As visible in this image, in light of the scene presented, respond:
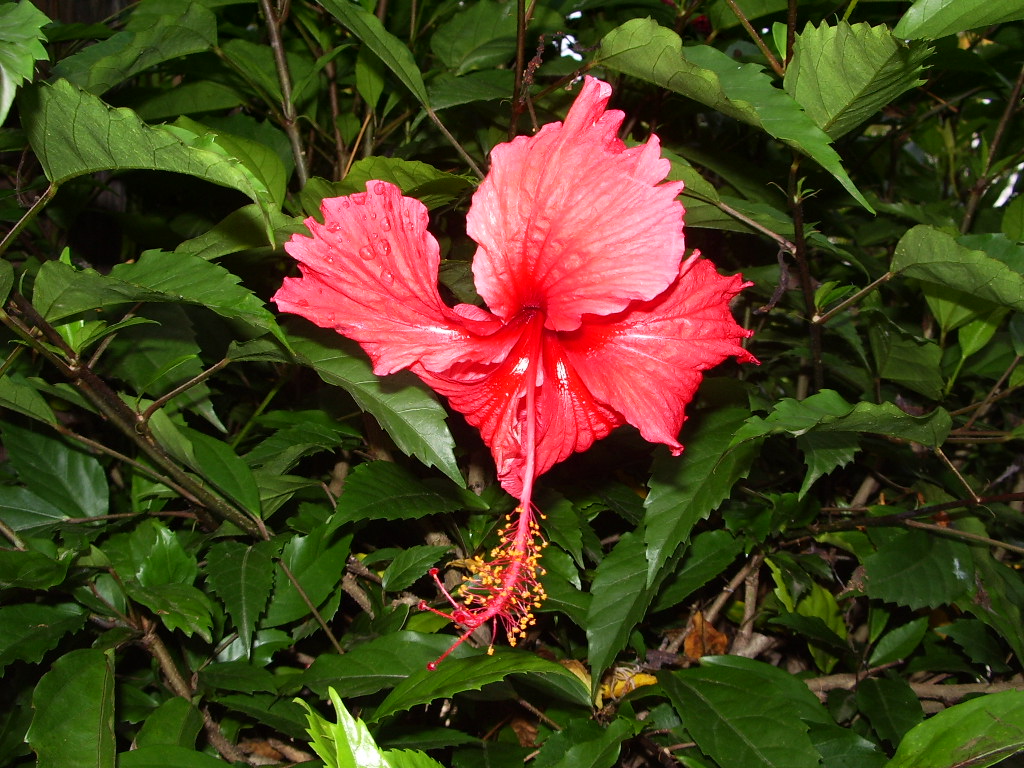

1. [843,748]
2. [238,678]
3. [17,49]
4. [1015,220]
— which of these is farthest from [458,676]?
[1015,220]

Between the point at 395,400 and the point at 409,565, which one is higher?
the point at 395,400

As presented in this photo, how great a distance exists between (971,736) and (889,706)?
380 mm

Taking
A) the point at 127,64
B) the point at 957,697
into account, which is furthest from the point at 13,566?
the point at 957,697

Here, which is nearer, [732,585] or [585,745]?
[585,745]

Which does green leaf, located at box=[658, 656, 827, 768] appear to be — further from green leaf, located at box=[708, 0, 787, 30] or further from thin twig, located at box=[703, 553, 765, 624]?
green leaf, located at box=[708, 0, 787, 30]

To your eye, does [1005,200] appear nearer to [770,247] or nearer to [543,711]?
[770,247]

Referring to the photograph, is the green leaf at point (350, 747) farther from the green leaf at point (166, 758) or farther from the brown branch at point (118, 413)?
the brown branch at point (118, 413)

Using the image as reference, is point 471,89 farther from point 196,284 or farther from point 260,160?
point 196,284

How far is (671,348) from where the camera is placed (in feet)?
2.63

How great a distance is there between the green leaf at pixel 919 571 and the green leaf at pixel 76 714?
97 cm

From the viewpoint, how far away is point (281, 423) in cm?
110

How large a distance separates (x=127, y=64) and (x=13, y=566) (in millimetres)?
589

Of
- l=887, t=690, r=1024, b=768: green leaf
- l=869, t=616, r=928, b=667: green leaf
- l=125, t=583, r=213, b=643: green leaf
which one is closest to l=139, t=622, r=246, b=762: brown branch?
l=125, t=583, r=213, b=643: green leaf

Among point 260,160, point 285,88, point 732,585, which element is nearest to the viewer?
point 260,160
